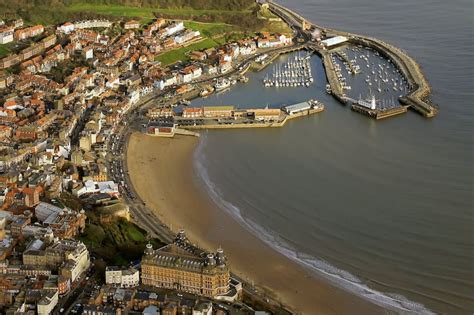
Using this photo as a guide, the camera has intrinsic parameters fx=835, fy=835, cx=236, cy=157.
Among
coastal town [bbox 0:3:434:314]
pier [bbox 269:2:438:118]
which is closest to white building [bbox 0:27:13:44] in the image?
coastal town [bbox 0:3:434:314]

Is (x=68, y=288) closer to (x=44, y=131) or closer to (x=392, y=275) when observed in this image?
(x=392, y=275)

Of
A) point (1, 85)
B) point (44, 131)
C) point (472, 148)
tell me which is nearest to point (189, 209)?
point (44, 131)

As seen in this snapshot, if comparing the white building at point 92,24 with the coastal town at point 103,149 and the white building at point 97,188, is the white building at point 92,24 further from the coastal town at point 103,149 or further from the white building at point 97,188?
the white building at point 97,188

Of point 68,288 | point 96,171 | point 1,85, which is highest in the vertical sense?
point 1,85

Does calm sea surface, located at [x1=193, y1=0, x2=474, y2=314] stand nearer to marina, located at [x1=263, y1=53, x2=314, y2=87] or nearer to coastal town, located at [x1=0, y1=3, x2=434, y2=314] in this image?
marina, located at [x1=263, y1=53, x2=314, y2=87]

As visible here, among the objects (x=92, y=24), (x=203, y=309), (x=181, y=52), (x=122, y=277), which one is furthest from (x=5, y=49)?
(x=203, y=309)
